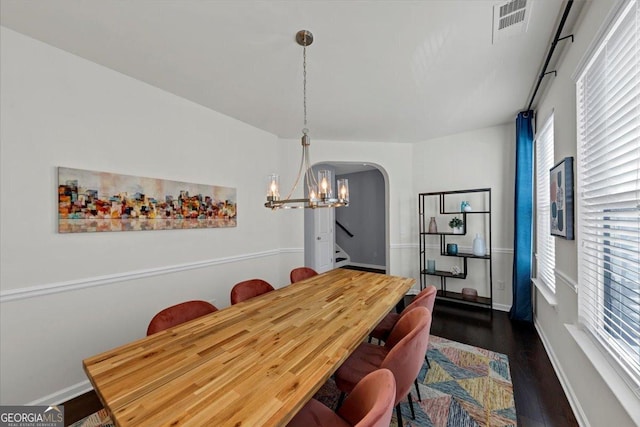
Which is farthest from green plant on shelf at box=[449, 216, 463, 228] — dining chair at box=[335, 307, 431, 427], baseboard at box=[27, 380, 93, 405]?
baseboard at box=[27, 380, 93, 405]

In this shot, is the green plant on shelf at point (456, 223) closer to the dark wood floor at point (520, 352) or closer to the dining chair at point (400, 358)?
the dark wood floor at point (520, 352)

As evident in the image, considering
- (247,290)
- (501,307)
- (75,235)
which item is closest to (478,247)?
(501,307)

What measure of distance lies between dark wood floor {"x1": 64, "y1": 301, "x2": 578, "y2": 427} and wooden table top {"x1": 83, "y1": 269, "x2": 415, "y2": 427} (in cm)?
122

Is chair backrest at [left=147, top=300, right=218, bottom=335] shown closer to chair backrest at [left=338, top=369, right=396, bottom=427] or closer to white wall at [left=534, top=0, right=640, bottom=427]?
chair backrest at [left=338, top=369, right=396, bottom=427]

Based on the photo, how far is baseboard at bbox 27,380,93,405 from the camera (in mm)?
1877

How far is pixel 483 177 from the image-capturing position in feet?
12.4

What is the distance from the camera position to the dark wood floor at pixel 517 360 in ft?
5.87

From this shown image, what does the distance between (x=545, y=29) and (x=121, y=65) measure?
322 centimetres

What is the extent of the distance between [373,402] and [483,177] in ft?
12.4

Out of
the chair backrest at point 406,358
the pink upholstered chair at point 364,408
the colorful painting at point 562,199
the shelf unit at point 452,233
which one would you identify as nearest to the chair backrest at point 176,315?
the pink upholstered chair at point 364,408

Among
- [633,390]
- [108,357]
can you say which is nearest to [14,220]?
[108,357]

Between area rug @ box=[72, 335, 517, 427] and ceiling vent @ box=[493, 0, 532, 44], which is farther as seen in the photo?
area rug @ box=[72, 335, 517, 427]

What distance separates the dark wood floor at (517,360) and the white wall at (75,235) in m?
0.49

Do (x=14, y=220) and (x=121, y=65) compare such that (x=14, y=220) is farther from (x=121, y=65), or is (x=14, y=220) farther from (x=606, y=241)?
(x=606, y=241)
